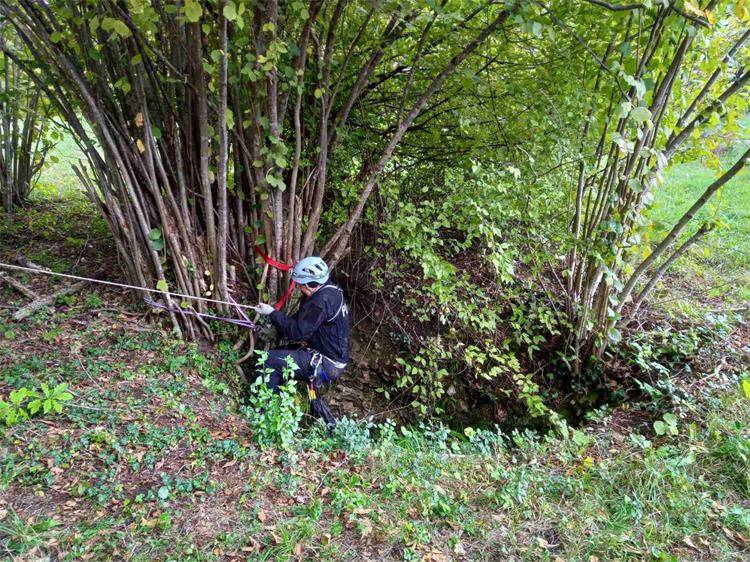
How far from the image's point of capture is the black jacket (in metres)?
3.87

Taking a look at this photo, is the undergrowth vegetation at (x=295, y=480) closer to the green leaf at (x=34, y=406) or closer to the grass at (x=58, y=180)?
the green leaf at (x=34, y=406)

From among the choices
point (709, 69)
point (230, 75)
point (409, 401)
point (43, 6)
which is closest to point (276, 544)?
point (409, 401)

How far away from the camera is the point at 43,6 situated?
122 inches

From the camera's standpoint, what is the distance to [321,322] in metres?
3.95

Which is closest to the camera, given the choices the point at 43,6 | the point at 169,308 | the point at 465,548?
the point at 465,548

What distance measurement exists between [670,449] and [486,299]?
1.96m

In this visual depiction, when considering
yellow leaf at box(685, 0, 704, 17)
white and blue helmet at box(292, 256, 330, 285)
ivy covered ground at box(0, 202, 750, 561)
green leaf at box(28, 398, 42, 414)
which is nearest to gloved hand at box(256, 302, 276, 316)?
white and blue helmet at box(292, 256, 330, 285)

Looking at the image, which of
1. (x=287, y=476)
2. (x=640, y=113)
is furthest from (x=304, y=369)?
(x=640, y=113)

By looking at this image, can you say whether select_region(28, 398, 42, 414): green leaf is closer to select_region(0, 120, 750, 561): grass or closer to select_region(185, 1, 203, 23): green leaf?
select_region(0, 120, 750, 561): grass

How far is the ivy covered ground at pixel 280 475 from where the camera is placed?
2.46m

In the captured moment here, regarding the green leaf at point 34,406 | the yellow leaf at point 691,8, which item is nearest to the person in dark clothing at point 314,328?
the green leaf at point 34,406

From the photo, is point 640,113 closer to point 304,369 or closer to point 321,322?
point 321,322

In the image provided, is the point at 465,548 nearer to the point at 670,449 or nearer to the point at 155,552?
the point at 155,552

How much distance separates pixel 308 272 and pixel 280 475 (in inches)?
61.4
